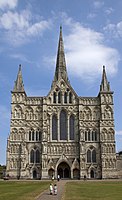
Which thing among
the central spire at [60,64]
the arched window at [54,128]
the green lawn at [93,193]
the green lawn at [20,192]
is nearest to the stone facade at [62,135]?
the arched window at [54,128]

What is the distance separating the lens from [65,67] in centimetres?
9656

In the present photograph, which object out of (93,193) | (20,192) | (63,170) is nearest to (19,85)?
(63,170)

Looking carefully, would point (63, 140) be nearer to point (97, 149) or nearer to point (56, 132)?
point (56, 132)

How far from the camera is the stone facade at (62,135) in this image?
80.2 metres

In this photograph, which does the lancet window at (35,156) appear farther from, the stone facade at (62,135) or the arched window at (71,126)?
the arched window at (71,126)

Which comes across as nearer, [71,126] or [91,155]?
[91,155]

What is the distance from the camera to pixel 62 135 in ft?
274

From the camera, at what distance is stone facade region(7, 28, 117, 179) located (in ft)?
263

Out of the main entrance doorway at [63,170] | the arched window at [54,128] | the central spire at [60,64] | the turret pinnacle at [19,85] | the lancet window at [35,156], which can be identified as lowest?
the main entrance doorway at [63,170]

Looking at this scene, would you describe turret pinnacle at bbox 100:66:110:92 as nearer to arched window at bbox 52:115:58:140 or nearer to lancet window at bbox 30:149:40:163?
arched window at bbox 52:115:58:140

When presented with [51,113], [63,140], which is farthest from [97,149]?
[51,113]


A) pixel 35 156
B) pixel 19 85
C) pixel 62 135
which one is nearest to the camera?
pixel 35 156

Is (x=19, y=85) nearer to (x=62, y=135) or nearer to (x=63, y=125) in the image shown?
(x=63, y=125)

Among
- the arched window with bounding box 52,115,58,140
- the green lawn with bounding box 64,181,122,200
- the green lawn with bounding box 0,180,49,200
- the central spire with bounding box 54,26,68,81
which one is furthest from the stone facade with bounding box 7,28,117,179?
the green lawn with bounding box 64,181,122,200
